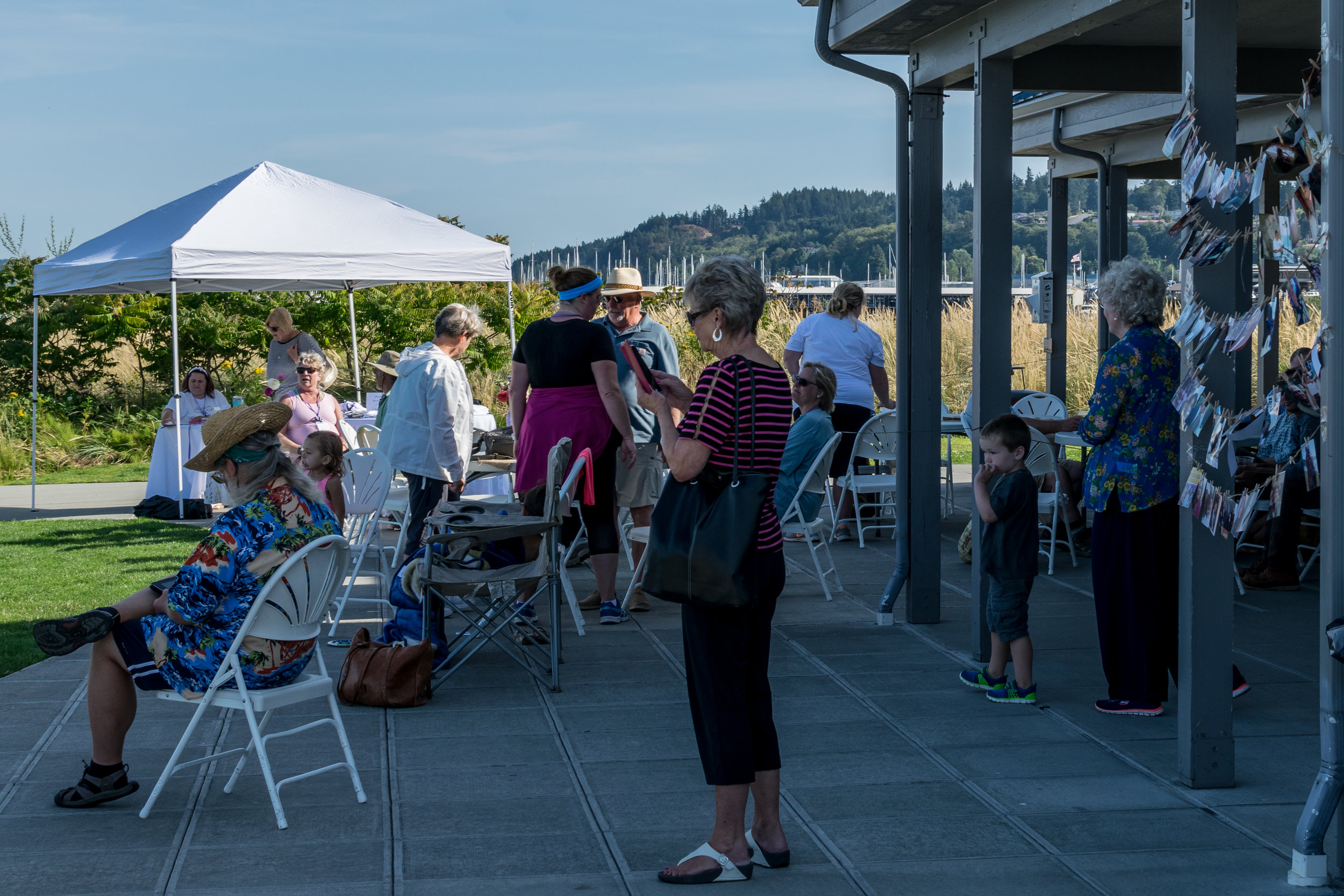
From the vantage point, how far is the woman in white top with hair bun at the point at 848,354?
8656 millimetres

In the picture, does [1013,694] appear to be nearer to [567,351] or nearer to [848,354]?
[567,351]

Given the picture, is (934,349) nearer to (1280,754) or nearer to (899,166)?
(899,166)

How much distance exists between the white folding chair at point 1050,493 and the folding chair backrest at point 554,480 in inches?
116

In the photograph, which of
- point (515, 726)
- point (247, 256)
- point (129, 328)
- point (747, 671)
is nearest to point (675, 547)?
point (747, 671)

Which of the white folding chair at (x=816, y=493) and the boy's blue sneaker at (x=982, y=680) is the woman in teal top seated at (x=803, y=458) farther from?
the boy's blue sneaker at (x=982, y=680)

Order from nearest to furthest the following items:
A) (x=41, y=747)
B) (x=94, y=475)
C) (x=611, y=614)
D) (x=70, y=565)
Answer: (x=41, y=747) → (x=611, y=614) → (x=70, y=565) → (x=94, y=475)

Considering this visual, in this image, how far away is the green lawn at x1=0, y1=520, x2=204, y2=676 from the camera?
6.43 metres

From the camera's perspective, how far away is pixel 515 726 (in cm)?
455

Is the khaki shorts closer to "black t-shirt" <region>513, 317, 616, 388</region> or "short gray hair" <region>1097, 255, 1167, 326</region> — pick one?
"black t-shirt" <region>513, 317, 616, 388</region>

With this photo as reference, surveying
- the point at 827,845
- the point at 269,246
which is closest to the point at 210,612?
the point at 827,845

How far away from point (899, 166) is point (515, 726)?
3.22 meters

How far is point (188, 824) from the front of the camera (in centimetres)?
360

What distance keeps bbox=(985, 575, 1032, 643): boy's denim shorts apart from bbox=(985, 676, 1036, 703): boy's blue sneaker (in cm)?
20

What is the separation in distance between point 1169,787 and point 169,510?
28.1ft
